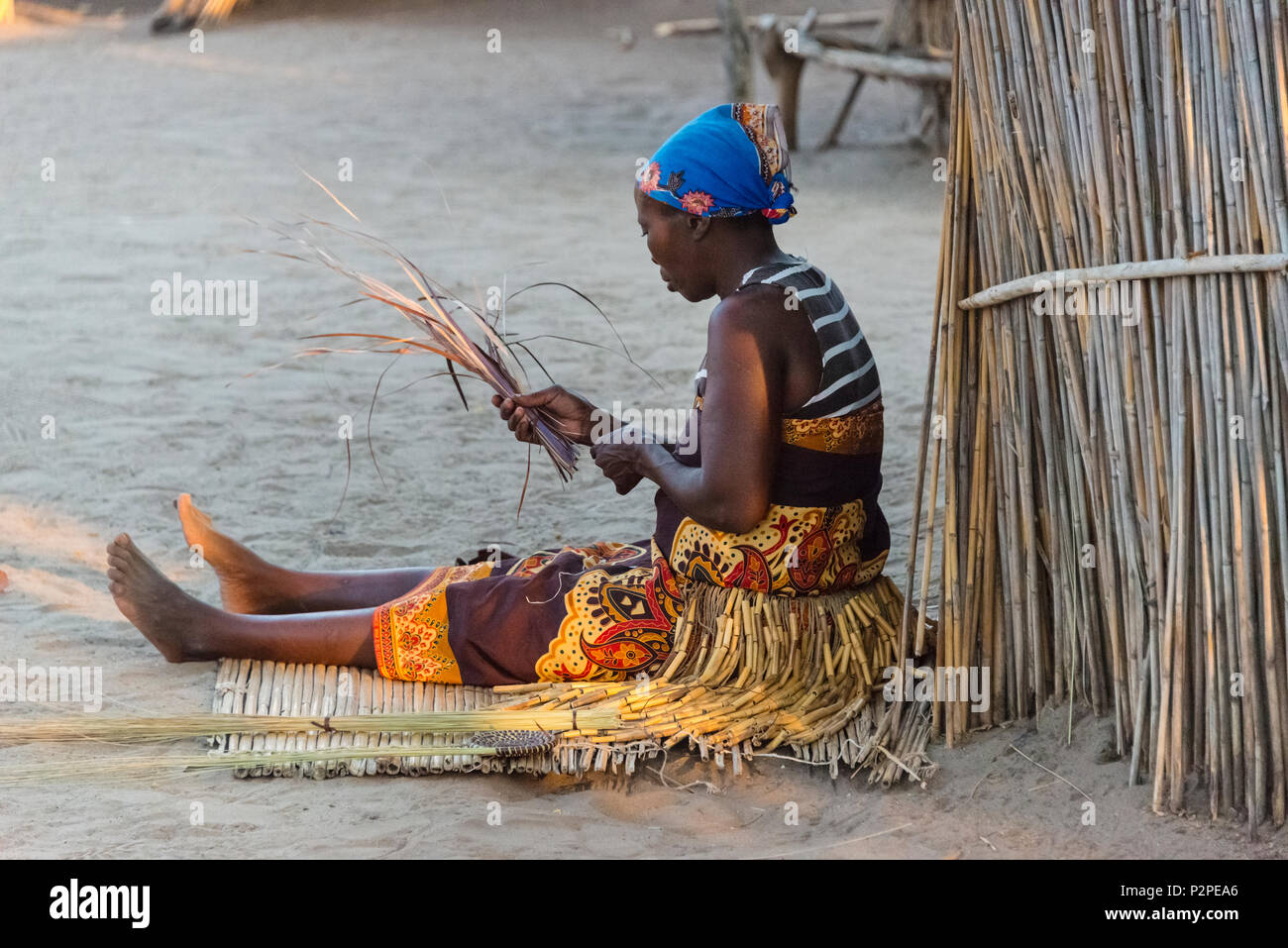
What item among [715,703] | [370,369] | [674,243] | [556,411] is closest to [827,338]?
[674,243]

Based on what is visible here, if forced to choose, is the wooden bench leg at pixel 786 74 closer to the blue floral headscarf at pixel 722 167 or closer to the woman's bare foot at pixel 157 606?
the blue floral headscarf at pixel 722 167

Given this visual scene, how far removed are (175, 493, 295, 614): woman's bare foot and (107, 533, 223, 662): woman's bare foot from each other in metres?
0.15

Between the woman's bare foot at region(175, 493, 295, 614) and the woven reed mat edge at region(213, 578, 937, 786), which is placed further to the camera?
the woman's bare foot at region(175, 493, 295, 614)

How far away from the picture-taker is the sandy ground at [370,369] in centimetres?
222

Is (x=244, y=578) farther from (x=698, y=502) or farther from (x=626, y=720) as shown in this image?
(x=698, y=502)

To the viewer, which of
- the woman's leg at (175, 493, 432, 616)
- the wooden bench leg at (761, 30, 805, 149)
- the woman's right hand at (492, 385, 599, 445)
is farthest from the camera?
the wooden bench leg at (761, 30, 805, 149)

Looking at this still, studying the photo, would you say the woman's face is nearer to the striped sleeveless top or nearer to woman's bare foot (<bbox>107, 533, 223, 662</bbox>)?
the striped sleeveless top

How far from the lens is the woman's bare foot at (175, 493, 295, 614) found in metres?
2.96

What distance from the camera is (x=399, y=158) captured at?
8242 mm

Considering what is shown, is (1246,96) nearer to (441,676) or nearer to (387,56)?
(441,676)

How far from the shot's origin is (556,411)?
2.70 meters

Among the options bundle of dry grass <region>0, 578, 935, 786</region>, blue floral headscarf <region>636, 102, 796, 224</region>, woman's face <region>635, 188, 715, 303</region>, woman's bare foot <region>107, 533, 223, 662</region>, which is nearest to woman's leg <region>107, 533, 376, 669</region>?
woman's bare foot <region>107, 533, 223, 662</region>

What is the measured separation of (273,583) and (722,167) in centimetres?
132

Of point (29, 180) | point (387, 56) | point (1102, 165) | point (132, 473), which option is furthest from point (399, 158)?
point (1102, 165)
